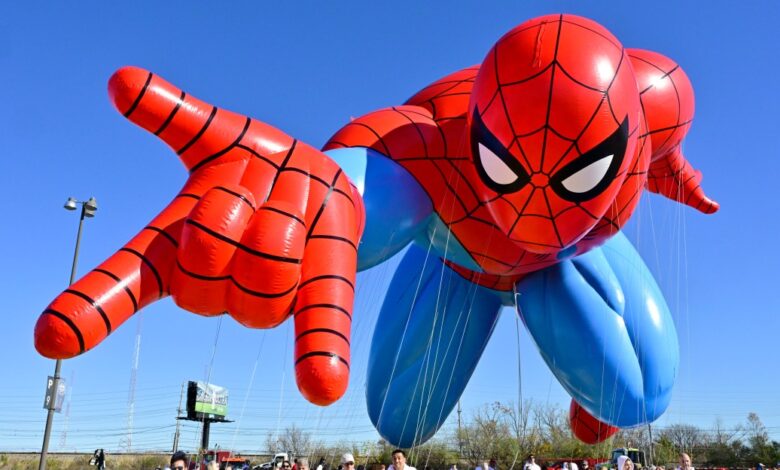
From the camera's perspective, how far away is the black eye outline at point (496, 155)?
19.1ft

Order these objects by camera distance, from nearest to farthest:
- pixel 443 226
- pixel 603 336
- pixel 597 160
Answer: pixel 597 160, pixel 443 226, pixel 603 336

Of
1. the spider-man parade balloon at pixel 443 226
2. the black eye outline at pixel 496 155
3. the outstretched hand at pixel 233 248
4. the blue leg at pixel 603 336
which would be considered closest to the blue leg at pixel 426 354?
the spider-man parade balloon at pixel 443 226

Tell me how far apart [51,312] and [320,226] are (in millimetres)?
1904

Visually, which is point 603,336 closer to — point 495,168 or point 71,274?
point 495,168

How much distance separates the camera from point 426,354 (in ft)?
27.6

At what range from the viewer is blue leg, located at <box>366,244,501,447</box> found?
8.43 m

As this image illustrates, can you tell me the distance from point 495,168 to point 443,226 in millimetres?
1274

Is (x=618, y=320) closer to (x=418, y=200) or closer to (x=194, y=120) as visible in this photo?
(x=418, y=200)

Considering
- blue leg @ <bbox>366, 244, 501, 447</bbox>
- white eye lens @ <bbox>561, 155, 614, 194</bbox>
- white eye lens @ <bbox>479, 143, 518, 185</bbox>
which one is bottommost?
blue leg @ <bbox>366, 244, 501, 447</bbox>

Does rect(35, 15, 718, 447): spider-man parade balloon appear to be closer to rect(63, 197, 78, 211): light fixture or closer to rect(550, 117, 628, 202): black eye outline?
rect(550, 117, 628, 202): black eye outline

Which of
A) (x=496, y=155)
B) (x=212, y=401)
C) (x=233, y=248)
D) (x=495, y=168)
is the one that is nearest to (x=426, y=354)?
(x=495, y=168)

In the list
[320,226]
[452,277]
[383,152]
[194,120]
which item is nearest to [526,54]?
[383,152]

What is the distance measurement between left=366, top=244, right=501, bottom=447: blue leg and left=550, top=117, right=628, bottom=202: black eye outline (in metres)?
2.72

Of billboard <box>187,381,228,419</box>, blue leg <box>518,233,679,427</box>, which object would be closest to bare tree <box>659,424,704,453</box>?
billboard <box>187,381,228,419</box>
